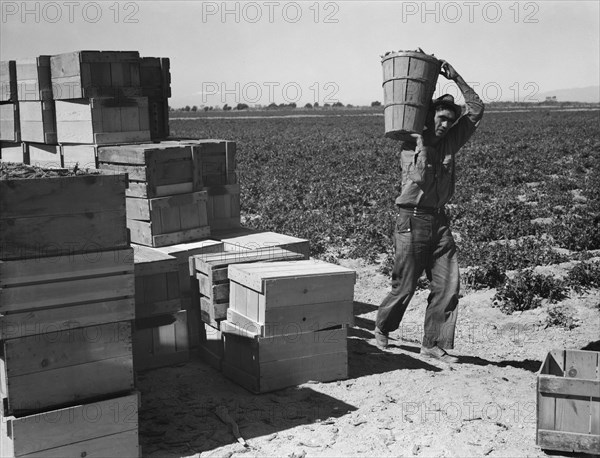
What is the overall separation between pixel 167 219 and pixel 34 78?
2.52 m

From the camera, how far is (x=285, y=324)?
6840mm

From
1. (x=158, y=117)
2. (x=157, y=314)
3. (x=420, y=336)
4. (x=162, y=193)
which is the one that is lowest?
(x=420, y=336)

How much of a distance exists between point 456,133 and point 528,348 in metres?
2.50

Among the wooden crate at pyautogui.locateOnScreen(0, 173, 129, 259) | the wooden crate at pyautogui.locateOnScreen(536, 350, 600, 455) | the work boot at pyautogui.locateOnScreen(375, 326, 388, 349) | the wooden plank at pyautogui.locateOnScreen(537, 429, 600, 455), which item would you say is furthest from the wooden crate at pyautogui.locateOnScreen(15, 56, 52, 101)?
the wooden plank at pyautogui.locateOnScreen(537, 429, 600, 455)

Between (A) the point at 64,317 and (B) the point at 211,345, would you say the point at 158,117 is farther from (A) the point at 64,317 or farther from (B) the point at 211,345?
(A) the point at 64,317

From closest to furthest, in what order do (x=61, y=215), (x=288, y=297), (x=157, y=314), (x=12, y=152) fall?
(x=61, y=215)
(x=288, y=297)
(x=157, y=314)
(x=12, y=152)

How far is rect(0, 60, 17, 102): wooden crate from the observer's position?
375 inches

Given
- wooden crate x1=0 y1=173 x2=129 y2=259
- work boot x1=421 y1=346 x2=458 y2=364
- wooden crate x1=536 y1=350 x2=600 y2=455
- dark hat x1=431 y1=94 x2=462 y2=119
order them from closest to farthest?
1. wooden crate x1=0 y1=173 x2=129 y2=259
2. wooden crate x1=536 y1=350 x2=600 y2=455
3. dark hat x1=431 y1=94 x2=462 y2=119
4. work boot x1=421 y1=346 x2=458 y2=364

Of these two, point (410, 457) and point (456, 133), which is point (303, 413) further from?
point (456, 133)

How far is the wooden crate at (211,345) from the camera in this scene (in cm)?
745

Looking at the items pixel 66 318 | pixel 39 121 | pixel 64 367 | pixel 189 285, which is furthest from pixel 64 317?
pixel 39 121

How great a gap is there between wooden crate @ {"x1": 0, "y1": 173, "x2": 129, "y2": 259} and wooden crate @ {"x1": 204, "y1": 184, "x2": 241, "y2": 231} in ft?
11.2

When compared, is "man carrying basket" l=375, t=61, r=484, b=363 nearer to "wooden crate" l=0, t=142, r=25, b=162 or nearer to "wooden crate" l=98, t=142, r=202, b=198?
"wooden crate" l=98, t=142, r=202, b=198

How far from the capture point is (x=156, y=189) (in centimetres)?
811
